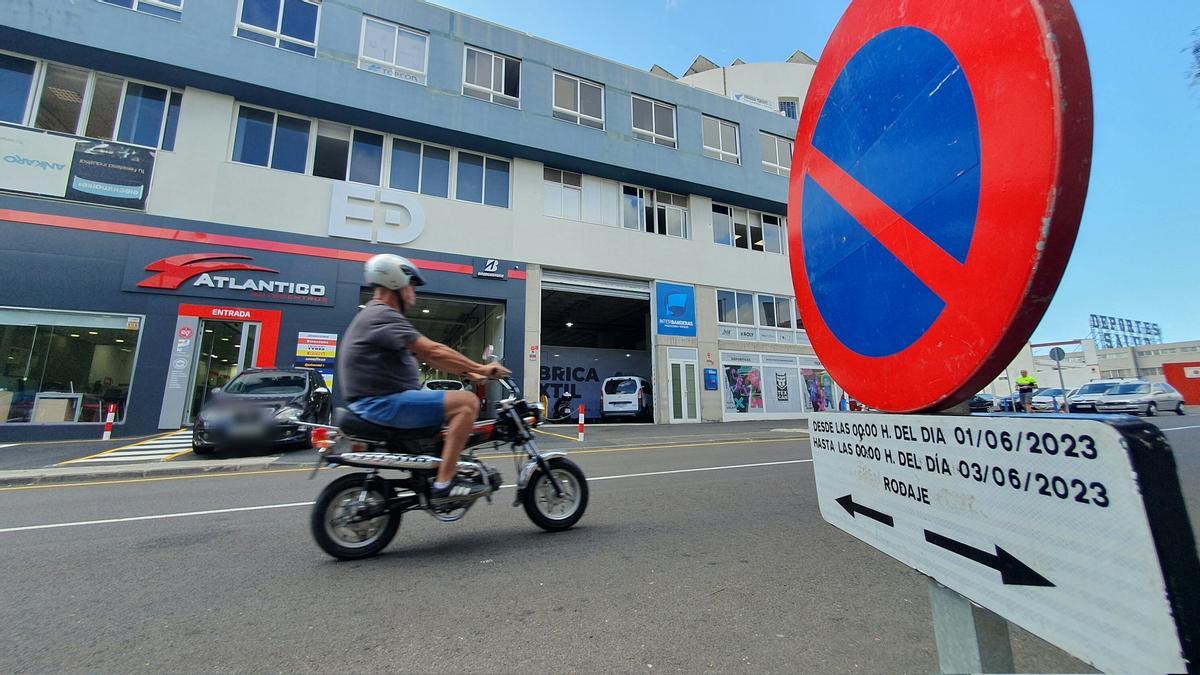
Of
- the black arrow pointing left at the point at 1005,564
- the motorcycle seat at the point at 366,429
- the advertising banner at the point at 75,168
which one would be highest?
the advertising banner at the point at 75,168

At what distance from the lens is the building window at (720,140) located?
19.8 m

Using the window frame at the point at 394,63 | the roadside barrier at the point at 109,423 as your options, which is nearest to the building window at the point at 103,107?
the window frame at the point at 394,63

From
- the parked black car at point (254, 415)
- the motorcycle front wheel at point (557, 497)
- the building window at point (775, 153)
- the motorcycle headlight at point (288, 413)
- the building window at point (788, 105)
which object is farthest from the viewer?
the building window at point (788, 105)

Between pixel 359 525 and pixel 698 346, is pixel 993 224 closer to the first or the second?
pixel 359 525

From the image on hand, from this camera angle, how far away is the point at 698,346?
718 inches

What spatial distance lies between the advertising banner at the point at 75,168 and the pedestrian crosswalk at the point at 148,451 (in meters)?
6.32

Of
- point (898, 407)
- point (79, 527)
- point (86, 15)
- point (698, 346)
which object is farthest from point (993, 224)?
point (86, 15)

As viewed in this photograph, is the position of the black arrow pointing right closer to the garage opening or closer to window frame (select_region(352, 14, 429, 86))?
the garage opening

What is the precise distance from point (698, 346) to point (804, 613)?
16006 mm

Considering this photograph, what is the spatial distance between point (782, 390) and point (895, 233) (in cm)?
1988

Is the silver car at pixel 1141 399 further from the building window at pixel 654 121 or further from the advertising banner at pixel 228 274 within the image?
the advertising banner at pixel 228 274

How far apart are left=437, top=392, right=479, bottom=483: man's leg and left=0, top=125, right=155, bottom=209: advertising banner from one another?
1438 cm

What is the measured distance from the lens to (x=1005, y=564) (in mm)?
777

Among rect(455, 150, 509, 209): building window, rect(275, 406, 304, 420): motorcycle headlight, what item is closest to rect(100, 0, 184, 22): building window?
rect(455, 150, 509, 209): building window
